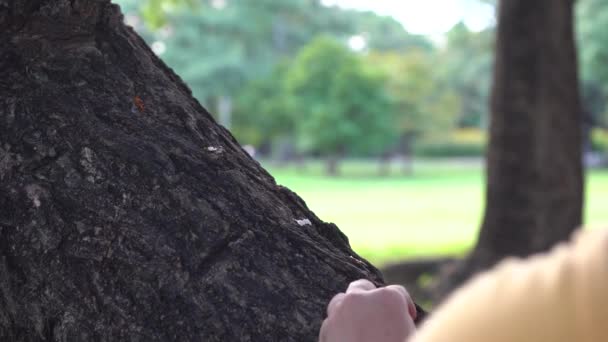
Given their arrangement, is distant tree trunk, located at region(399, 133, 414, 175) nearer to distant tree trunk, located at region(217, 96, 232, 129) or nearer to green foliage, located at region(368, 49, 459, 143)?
green foliage, located at region(368, 49, 459, 143)

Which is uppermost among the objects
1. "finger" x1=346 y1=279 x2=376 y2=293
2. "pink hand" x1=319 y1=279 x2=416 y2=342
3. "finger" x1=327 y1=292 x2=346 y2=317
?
"finger" x1=346 y1=279 x2=376 y2=293

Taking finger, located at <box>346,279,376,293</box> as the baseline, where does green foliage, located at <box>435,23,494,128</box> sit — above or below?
above

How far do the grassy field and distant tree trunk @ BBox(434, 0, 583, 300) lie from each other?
3383mm

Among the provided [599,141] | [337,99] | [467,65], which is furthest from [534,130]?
[599,141]

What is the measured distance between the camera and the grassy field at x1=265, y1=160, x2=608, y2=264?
37.9ft

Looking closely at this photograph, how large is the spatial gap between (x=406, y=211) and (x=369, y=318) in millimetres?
16479

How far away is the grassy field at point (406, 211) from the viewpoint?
37.9 ft

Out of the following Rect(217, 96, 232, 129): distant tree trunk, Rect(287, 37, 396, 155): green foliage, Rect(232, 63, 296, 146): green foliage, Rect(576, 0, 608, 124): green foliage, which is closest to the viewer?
Rect(576, 0, 608, 124): green foliage

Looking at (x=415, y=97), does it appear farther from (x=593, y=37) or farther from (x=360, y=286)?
(x=360, y=286)

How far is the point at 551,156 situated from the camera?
19.0 ft

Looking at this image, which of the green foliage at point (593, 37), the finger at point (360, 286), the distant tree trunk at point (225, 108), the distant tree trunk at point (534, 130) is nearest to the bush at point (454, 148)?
the distant tree trunk at point (225, 108)

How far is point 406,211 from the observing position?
56.9 ft

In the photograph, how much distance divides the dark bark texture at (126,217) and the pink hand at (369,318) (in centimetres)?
13

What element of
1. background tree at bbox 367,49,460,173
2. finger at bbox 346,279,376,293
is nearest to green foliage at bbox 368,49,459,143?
background tree at bbox 367,49,460,173
